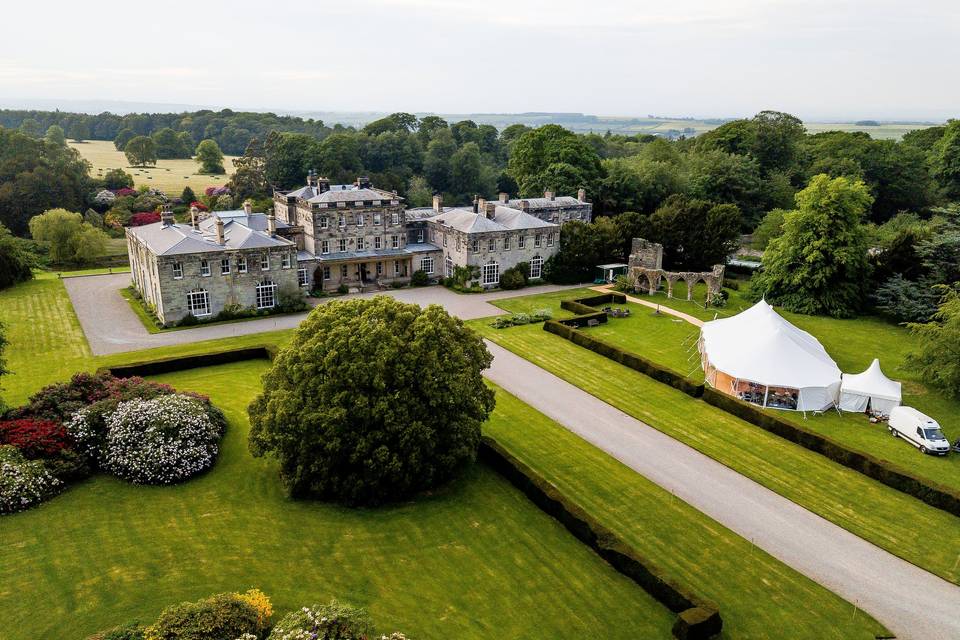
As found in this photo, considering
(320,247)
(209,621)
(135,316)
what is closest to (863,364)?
(209,621)

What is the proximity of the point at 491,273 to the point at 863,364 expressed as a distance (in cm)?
2824

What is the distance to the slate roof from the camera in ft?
135

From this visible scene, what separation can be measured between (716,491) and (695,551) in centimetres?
440

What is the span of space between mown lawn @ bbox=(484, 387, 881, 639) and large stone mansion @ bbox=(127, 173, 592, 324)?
24.2 m

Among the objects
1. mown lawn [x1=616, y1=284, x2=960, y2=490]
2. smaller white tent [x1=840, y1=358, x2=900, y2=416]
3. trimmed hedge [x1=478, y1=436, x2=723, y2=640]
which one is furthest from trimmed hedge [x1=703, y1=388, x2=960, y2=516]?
trimmed hedge [x1=478, y1=436, x2=723, y2=640]

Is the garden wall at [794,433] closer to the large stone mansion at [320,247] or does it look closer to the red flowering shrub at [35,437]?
the large stone mansion at [320,247]

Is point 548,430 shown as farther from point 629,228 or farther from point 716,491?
point 629,228

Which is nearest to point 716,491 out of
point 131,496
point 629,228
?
point 131,496

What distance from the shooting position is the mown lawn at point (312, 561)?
17.1 m

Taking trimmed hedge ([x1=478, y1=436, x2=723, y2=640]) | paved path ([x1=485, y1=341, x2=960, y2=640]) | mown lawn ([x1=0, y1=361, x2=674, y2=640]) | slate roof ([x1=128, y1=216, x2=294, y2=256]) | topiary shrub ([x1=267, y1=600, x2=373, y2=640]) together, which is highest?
slate roof ([x1=128, y1=216, x2=294, y2=256])

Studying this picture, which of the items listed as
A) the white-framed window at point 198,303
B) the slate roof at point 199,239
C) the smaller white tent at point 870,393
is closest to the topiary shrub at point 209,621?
the smaller white tent at point 870,393

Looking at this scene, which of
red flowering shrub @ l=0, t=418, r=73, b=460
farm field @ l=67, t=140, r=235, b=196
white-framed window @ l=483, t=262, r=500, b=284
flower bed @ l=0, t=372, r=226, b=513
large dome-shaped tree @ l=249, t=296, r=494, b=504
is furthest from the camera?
farm field @ l=67, t=140, r=235, b=196

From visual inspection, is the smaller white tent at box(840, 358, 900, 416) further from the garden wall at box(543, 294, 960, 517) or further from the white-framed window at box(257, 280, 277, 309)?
the white-framed window at box(257, 280, 277, 309)

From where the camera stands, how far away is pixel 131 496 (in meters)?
22.4
